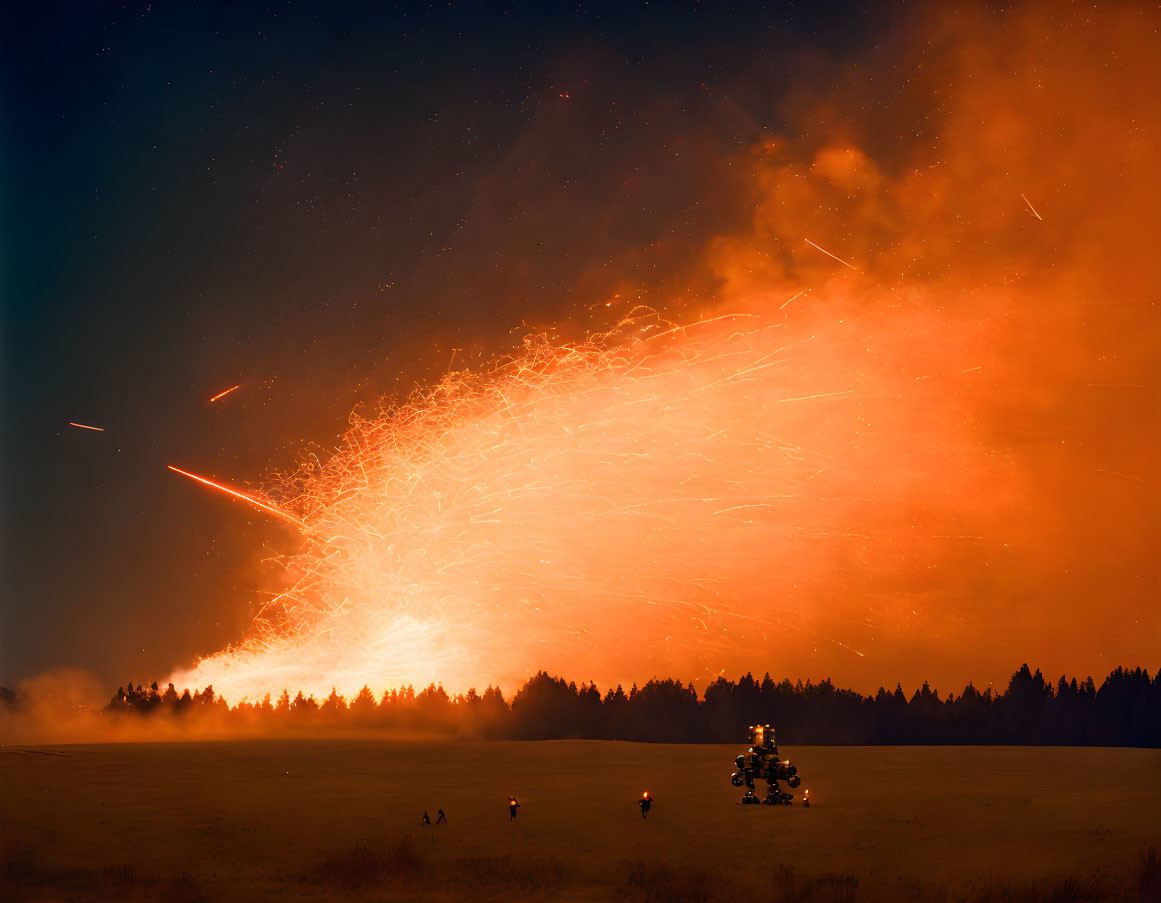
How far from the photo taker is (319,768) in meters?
47.7

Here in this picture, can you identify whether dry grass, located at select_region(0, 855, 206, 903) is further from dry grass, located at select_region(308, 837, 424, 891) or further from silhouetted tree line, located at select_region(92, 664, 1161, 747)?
silhouetted tree line, located at select_region(92, 664, 1161, 747)

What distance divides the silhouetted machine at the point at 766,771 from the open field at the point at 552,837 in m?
0.98

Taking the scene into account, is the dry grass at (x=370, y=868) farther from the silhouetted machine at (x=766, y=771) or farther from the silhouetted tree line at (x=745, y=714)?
the silhouetted tree line at (x=745, y=714)

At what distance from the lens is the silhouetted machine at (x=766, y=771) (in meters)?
37.1

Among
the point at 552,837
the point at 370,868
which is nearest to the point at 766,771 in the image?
the point at 552,837

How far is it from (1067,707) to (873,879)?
221ft

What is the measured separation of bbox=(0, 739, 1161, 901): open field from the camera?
27484mm

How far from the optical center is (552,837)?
105 feet

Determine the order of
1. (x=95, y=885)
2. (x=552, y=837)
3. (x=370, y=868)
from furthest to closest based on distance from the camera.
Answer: (x=552, y=837), (x=370, y=868), (x=95, y=885)

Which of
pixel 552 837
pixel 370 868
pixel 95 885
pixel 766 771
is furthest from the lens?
pixel 766 771

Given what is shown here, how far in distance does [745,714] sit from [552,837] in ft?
210

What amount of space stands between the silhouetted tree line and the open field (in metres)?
38.7

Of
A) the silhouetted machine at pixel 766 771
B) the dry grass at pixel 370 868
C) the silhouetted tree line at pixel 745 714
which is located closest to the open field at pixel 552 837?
the dry grass at pixel 370 868

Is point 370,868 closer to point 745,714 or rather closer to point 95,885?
point 95,885
